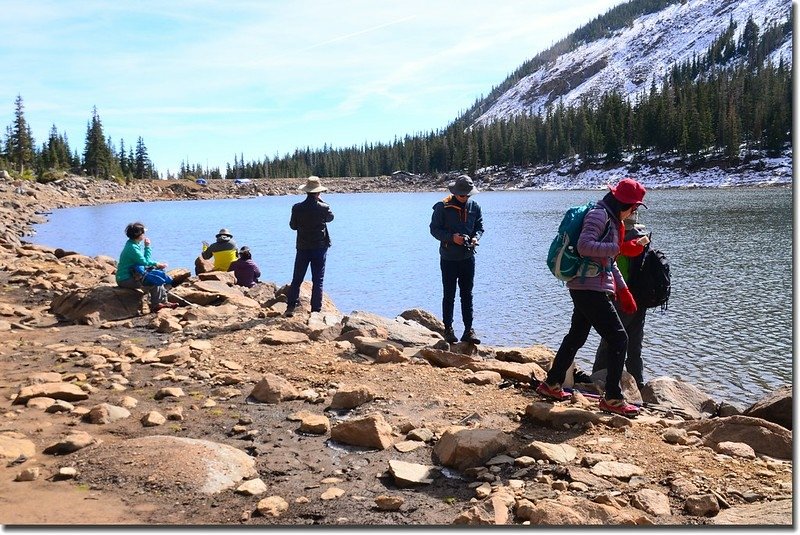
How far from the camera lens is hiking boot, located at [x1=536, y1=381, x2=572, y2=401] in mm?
6383

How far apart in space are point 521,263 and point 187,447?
1986cm

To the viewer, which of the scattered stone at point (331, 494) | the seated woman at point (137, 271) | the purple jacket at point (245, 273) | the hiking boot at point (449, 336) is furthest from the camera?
the purple jacket at point (245, 273)

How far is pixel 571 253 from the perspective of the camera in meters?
5.75

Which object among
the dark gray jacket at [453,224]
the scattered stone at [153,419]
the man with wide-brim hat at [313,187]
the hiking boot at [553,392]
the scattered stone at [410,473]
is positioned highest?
the man with wide-brim hat at [313,187]

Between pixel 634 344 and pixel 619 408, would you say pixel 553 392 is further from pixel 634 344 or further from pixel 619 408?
pixel 634 344

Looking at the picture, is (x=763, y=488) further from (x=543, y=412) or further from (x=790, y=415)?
(x=790, y=415)

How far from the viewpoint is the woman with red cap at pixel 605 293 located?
18.2ft

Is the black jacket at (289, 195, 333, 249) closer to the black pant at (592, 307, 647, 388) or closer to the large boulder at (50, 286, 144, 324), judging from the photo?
the large boulder at (50, 286, 144, 324)

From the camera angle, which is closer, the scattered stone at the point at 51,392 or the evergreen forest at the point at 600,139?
the scattered stone at the point at 51,392

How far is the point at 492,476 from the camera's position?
4.58 m

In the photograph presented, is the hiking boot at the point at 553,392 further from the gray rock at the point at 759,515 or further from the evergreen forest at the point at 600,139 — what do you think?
the evergreen forest at the point at 600,139

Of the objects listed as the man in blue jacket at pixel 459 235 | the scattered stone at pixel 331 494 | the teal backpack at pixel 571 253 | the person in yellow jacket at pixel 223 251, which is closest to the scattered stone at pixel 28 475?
the scattered stone at pixel 331 494

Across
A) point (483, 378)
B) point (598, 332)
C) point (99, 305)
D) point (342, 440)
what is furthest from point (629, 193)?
point (99, 305)

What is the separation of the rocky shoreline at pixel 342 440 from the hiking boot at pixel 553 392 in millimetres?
165
